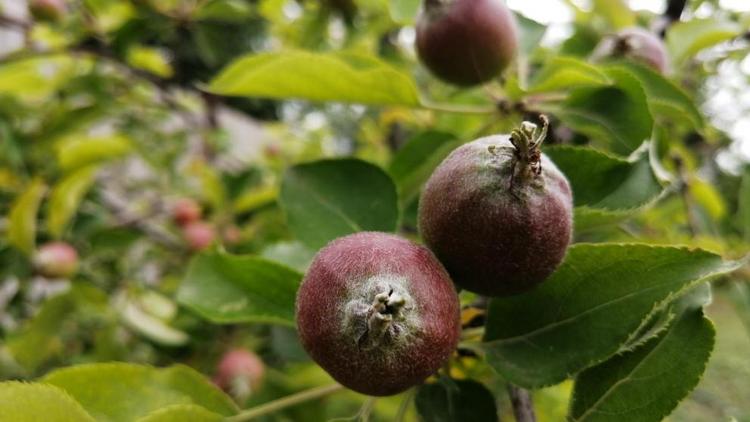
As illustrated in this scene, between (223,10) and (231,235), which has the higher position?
(223,10)

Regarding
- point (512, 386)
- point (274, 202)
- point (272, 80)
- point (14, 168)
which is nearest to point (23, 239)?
point (14, 168)

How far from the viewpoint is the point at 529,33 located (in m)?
1.17

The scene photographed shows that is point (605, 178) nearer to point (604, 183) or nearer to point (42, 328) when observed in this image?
point (604, 183)

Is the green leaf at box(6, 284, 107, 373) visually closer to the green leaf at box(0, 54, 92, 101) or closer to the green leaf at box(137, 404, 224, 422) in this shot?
the green leaf at box(0, 54, 92, 101)

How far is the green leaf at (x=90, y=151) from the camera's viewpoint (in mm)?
1812

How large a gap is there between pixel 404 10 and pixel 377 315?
70 cm

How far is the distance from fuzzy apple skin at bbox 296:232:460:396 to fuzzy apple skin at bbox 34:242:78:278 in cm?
141

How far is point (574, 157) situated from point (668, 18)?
33.4 inches

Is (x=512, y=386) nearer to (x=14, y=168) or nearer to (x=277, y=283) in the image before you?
(x=277, y=283)

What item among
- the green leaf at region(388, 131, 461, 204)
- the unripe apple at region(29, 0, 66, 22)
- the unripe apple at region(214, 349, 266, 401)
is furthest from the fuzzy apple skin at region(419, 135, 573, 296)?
the unripe apple at region(29, 0, 66, 22)

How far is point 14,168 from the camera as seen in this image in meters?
1.91

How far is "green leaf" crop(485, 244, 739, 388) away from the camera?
0.62m

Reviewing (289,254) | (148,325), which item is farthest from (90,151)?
(289,254)

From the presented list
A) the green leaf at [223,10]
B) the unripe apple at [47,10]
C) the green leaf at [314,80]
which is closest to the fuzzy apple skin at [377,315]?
the green leaf at [314,80]
